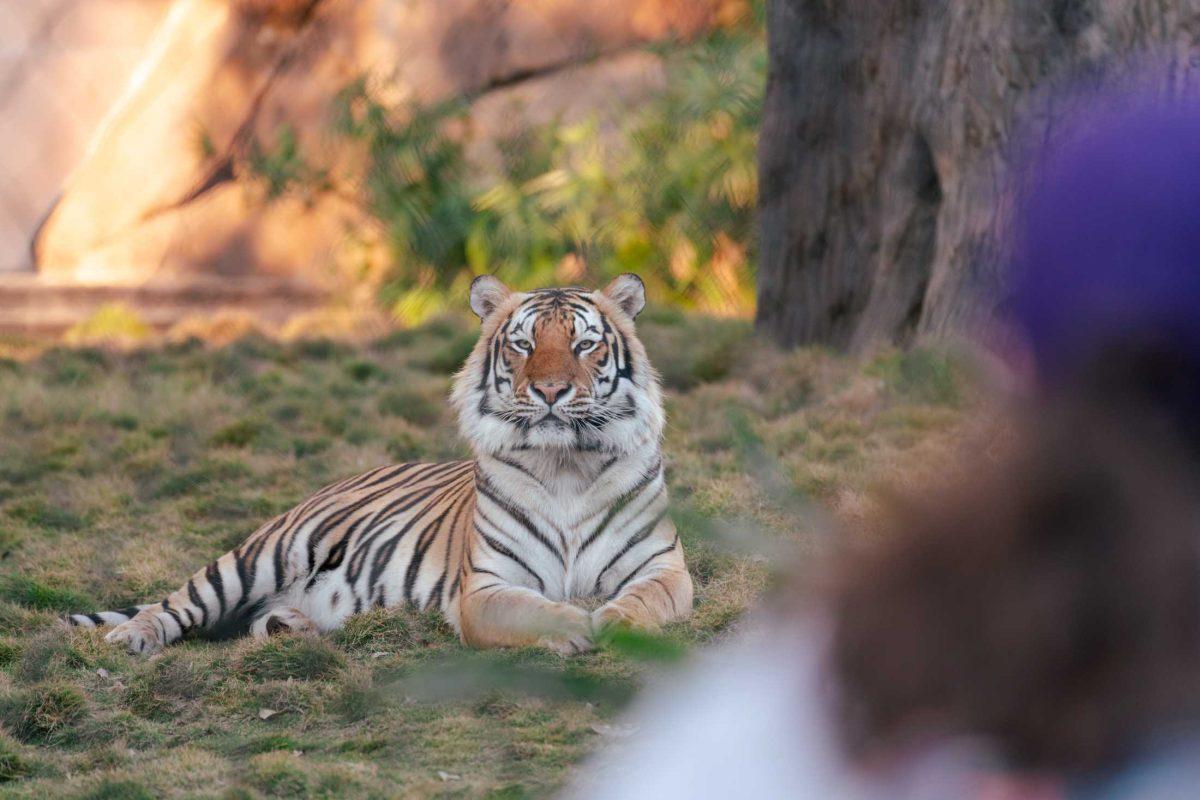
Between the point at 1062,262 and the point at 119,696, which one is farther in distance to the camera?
the point at 119,696

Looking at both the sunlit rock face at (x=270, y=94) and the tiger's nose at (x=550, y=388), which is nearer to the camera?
the tiger's nose at (x=550, y=388)

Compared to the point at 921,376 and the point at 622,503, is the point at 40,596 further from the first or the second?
the point at 921,376

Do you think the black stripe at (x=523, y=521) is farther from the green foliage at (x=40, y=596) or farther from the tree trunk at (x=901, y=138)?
the tree trunk at (x=901, y=138)

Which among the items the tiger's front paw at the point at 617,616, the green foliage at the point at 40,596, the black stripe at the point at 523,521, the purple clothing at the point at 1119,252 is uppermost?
the purple clothing at the point at 1119,252

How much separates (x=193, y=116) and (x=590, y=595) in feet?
25.9

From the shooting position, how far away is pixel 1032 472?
0.56 metres

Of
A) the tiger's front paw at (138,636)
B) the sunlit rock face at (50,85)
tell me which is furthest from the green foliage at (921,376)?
the sunlit rock face at (50,85)

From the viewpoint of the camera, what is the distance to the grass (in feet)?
9.08

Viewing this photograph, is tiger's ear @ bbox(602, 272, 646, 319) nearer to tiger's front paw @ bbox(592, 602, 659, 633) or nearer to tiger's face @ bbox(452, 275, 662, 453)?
tiger's face @ bbox(452, 275, 662, 453)

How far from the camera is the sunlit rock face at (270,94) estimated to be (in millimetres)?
10969

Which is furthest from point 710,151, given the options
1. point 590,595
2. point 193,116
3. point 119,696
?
point 119,696

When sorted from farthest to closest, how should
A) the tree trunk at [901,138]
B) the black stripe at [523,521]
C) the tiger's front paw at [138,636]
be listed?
the tree trunk at [901,138]
the black stripe at [523,521]
the tiger's front paw at [138,636]

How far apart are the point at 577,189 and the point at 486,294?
534 cm

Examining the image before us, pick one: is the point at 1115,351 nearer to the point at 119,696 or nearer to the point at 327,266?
the point at 119,696
